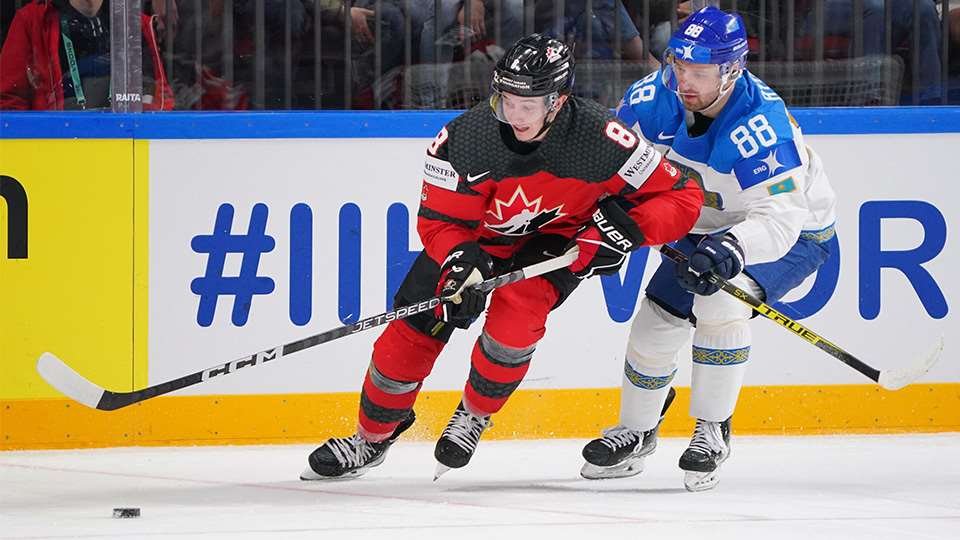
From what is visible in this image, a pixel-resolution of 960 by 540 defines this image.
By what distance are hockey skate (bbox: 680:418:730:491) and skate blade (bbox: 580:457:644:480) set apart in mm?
189

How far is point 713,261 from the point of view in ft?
11.5

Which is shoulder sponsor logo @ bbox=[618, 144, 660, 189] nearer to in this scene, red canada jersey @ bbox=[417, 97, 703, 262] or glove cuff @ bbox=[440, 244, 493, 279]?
red canada jersey @ bbox=[417, 97, 703, 262]

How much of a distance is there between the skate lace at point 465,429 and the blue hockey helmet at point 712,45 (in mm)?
932

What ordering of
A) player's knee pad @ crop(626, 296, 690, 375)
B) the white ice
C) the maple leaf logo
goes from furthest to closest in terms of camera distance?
player's knee pad @ crop(626, 296, 690, 375)
the maple leaf logo
the white ice

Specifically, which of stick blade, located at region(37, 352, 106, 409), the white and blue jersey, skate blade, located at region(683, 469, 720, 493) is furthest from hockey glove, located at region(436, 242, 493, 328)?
stick blade, located at region(37, 352, 106, 409)

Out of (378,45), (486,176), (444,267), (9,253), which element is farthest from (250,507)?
(378,45)

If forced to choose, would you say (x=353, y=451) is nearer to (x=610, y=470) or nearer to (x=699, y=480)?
(x=610, y=470)

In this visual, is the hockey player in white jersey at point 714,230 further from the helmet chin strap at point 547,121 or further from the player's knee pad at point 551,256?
the helmet chin strap at point 547,121

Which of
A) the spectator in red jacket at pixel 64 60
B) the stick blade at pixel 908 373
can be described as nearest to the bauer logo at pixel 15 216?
the spectator in red jacket at pixel 64 60

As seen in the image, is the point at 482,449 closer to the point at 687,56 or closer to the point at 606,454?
the point at 606,454

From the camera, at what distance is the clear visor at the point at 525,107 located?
3.36 m

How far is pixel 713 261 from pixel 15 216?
1.98 meters

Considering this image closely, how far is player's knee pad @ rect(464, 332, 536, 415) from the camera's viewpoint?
358 centimetres

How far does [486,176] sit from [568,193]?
208 millimetres
